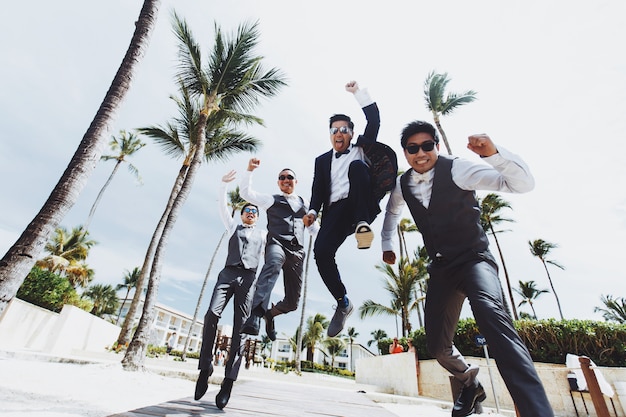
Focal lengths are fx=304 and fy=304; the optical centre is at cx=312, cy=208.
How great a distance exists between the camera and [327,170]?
3049 millimetres

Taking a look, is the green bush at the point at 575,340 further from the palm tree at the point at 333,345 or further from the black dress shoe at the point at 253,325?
the palm tree at the point at 333,345

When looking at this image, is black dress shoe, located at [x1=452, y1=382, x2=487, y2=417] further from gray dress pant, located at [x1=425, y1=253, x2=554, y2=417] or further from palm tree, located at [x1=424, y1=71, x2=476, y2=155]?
palm tree, located at [x1=424, y1=71, x2=476, y2=155]

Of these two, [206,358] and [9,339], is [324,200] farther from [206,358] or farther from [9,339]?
[9,339]

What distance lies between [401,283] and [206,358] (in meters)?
18.2

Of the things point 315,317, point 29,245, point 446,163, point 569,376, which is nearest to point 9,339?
point 29,245

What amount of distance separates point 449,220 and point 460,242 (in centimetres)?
17

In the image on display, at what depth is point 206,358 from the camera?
3.45m

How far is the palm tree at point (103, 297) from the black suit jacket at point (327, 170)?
5279cm

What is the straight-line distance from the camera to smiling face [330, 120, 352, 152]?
311cm

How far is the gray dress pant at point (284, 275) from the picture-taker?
321 cm

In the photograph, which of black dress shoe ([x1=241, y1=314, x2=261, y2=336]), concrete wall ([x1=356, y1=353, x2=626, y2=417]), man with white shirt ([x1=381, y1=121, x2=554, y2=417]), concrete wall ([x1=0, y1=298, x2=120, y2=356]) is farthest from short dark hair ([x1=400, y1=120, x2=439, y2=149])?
concrete wall ([x1=0, y1=298, x2=120, y2=356])

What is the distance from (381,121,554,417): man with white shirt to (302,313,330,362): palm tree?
133 ft

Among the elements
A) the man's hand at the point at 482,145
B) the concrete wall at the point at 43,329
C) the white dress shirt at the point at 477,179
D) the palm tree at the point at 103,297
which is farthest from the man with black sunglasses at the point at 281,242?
the palm tree at the point at 103,297

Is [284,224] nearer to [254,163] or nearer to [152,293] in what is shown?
[254,163]
